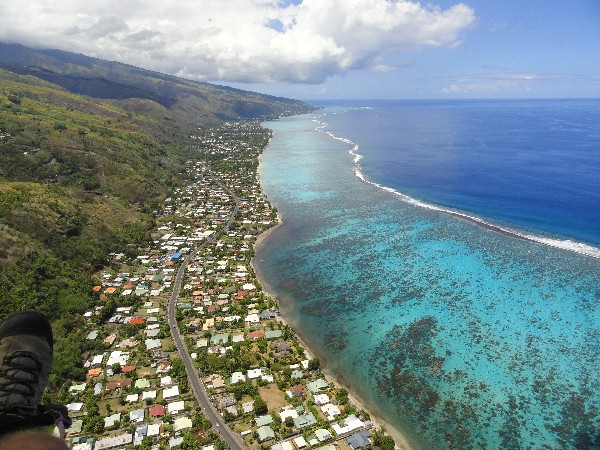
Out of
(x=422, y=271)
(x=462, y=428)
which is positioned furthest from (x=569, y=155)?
(x=462, y=428)

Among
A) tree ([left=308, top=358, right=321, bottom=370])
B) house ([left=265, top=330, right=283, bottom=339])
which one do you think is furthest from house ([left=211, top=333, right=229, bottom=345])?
tree ([left=308, top=358, right=321, bottom=370])

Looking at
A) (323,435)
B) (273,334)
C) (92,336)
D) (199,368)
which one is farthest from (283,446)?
(92,336)

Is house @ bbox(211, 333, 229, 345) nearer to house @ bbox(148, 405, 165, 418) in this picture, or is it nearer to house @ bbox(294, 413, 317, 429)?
house @ bbox(148, 405, 165, 418)

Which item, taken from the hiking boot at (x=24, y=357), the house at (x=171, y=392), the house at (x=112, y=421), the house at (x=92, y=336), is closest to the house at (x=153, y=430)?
the house at (x=112, y=421)

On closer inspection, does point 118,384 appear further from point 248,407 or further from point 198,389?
point 248,407

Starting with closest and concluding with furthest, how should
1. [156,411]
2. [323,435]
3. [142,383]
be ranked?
[323,435]
[156,411]
[142,383]

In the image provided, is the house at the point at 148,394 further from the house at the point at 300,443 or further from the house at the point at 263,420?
the house at the point at 300,443
